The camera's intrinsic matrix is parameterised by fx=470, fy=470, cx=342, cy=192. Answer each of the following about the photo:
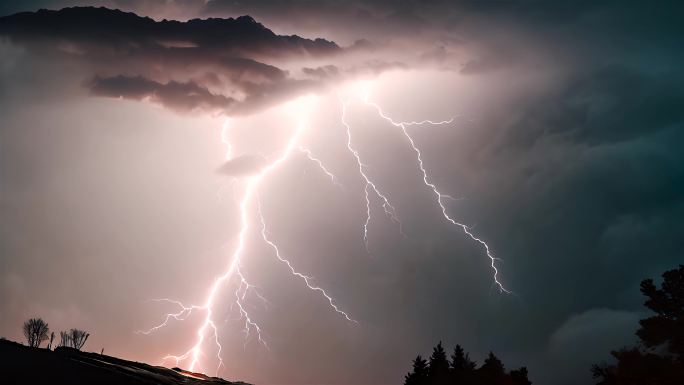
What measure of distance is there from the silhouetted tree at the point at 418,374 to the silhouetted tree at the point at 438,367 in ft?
2.43

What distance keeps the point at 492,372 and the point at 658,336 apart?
1380 centimetres

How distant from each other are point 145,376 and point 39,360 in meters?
11.2

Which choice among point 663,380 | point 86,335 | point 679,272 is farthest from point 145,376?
point 86,335

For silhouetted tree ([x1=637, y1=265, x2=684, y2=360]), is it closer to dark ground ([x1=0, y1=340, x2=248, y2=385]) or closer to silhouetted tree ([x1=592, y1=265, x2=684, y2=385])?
silhouetted tree ([x1=592, y1=265, x2=684, y2=385])

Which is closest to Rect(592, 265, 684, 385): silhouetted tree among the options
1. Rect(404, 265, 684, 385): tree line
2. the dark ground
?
Rect(404, 265, 684, 385): tree line

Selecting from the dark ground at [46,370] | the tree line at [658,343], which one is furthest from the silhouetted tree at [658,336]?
the dark ground at [46,370]

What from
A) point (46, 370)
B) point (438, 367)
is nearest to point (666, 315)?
point (438, 367)

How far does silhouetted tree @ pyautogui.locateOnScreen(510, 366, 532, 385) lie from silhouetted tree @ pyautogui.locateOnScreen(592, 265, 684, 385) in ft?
30.5

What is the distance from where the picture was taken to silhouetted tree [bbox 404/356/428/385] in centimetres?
5166

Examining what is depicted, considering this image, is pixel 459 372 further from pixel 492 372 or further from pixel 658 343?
pixel 658 343

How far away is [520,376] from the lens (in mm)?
41656

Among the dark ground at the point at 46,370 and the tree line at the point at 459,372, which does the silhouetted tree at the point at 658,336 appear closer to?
the tree line at the point at 459,372

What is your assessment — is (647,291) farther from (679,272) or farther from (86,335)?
(86,335)

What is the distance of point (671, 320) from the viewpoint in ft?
105
